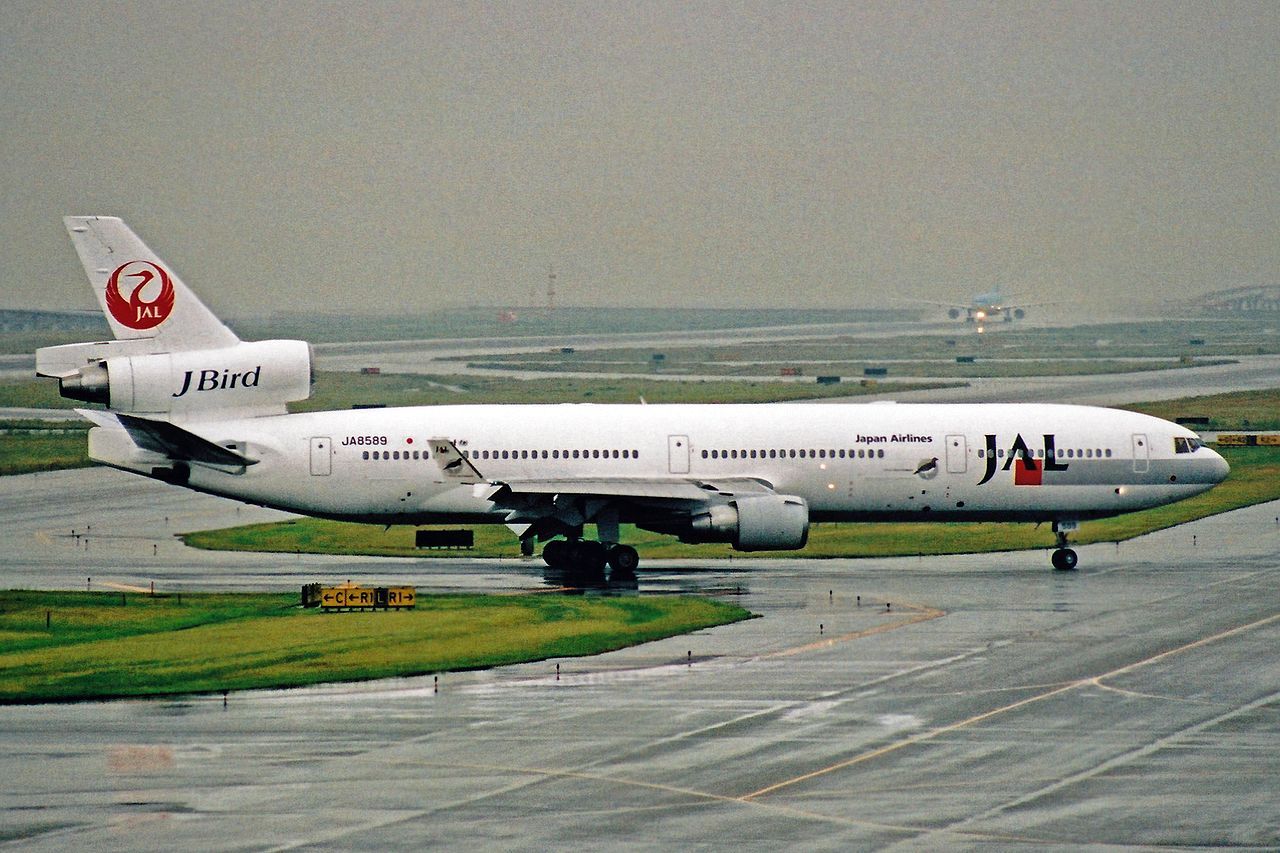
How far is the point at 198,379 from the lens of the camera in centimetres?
5653

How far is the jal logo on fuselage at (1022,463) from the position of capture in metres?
58.4

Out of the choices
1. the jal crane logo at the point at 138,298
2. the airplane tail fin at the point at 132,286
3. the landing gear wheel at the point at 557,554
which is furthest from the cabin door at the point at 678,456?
the jal crane logo at the point at 138,298

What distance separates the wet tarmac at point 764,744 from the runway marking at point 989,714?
9 centimetres

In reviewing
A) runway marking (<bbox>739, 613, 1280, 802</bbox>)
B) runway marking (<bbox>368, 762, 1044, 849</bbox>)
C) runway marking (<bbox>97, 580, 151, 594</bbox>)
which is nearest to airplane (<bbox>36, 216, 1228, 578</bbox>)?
runway marking (<bbox>97, 580, 151, 594</bbox>)

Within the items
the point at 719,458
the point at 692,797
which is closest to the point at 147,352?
the point at 719,458

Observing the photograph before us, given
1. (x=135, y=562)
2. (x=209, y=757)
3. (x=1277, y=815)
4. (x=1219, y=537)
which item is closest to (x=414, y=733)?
(x=209, y=757)

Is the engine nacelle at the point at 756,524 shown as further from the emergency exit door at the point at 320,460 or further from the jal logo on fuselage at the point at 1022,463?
the emergency exit door at the point at 320,460

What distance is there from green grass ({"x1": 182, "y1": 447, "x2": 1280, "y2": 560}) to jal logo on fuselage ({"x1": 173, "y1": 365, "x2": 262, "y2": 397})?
28.6ft

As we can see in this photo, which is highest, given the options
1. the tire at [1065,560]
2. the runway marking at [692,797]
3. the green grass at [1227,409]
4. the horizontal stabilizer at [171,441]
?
the green grass at [1227,409]

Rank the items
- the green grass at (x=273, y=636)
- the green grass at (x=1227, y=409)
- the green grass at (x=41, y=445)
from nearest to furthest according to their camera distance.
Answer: the green grass at (x=273, y=636)
the green grass at (x=41, y=445)
the green grass at (x=1227, y=409)

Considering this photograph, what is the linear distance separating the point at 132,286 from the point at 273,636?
17.1 m

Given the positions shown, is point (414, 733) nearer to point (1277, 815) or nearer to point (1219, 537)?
point (1277, 815)

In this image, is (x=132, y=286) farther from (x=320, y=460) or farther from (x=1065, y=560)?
(x=1065, y=560)

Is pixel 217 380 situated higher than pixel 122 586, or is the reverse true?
pixel 217 380
